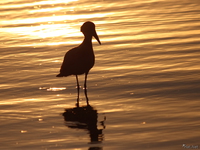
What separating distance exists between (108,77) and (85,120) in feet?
8.70

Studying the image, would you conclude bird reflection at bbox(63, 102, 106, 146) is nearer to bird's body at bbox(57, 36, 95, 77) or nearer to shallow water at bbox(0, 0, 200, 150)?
shallow water at bbox(0, 0, 200, 150)

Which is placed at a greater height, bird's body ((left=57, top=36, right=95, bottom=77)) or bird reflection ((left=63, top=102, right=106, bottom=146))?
bird's body ((left=57, top=36, right=95, bottom=77))

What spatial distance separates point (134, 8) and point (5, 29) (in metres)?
4.40

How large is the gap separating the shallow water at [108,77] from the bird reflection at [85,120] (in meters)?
0.03

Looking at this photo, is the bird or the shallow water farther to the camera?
the bird

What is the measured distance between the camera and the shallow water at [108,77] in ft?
30.2

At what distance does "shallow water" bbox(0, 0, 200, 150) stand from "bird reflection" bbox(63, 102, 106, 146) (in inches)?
1.2

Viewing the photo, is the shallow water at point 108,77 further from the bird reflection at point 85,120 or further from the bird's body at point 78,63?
the bird's body at point 78,63

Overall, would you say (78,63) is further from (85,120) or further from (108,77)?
(85,120)

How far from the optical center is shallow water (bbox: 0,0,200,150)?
9203mm

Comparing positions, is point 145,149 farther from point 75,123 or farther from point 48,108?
point 48,108

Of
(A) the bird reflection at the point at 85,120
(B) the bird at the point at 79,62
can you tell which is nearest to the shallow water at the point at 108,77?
(A) the bird reflection at the point at 85,120

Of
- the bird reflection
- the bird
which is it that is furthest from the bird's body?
the bird reflection

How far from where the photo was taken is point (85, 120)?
10133mm
